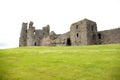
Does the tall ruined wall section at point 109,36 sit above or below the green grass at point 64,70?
above

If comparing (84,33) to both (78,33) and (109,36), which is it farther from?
(109,36)

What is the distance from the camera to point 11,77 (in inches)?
727

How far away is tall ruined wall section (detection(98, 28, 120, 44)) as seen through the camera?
6594cm

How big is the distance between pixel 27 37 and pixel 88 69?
84131 mm

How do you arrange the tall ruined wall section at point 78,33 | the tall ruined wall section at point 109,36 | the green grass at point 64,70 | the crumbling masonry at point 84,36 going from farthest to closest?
the tall ruined wall section at point 78,33 < the crumbling masonry at point 84,36 < the tall ruined wall section at point 109,36 < the green grass at point 64,70

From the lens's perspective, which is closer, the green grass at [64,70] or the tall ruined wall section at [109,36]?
the green grass at [64,70]

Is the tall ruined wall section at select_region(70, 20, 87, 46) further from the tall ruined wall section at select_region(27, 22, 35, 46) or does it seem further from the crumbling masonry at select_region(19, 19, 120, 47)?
the tall ruined wall section at select_region(27, 22, 35, 46)

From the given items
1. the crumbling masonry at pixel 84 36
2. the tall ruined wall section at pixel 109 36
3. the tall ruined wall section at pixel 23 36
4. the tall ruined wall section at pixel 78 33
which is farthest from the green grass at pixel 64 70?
the tall ruined wall section at pixel 23 36

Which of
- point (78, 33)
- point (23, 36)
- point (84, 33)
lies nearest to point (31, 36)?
point (23, 36)

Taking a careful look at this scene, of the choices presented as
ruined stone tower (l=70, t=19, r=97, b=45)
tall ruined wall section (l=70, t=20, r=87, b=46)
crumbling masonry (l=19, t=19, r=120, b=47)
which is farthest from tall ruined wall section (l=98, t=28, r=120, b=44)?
tall ruined wall section (l=70, t=20, r=87, b=46)

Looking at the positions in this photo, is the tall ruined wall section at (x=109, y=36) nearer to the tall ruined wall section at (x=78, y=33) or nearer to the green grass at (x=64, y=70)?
the tall ruined wall section at (x=78, y=33)

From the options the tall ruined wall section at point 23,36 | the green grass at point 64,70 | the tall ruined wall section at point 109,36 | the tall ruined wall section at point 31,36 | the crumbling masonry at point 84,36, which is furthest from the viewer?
the tall ruined wall section at point 23,36

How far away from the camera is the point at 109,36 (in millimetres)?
67938

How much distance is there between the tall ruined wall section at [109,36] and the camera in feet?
216
